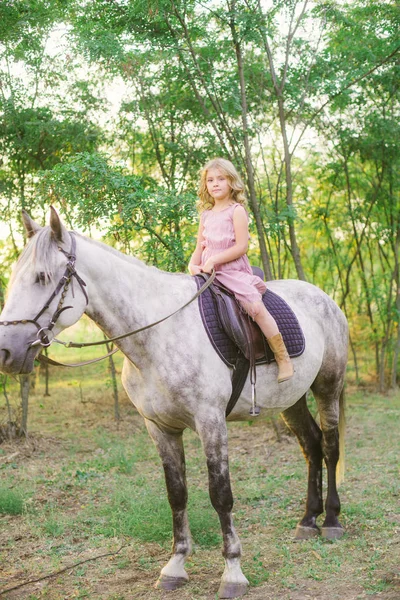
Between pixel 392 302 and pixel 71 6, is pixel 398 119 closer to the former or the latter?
pixel 392 302

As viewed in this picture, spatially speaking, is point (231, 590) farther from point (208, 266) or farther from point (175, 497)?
point (208, 266)

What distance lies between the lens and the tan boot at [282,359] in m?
3.61

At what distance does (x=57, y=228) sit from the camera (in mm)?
2959

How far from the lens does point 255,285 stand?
12.2 feet

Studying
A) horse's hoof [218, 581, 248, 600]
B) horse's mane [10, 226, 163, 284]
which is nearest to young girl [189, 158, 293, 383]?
horse's mane [10, 226, 163, 284]

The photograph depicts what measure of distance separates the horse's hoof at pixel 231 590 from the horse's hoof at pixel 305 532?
99 cm

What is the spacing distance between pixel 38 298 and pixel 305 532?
2.66 meters

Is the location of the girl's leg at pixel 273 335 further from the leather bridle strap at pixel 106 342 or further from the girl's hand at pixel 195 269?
the girl's hand at pixel 195 269

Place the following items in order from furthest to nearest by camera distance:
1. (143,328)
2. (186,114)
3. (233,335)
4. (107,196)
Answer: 1. (186,114)
2. (107,196)
3. (233,335)
4. (143,328)

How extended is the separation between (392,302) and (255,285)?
7.35 meters

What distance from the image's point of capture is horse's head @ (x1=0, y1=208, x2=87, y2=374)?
282cm

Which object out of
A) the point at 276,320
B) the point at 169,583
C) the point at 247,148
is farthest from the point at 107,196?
the point at 169,583

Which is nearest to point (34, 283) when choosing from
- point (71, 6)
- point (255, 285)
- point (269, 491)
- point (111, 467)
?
point (255, 285)

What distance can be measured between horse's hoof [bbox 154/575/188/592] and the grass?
0.06 metres
